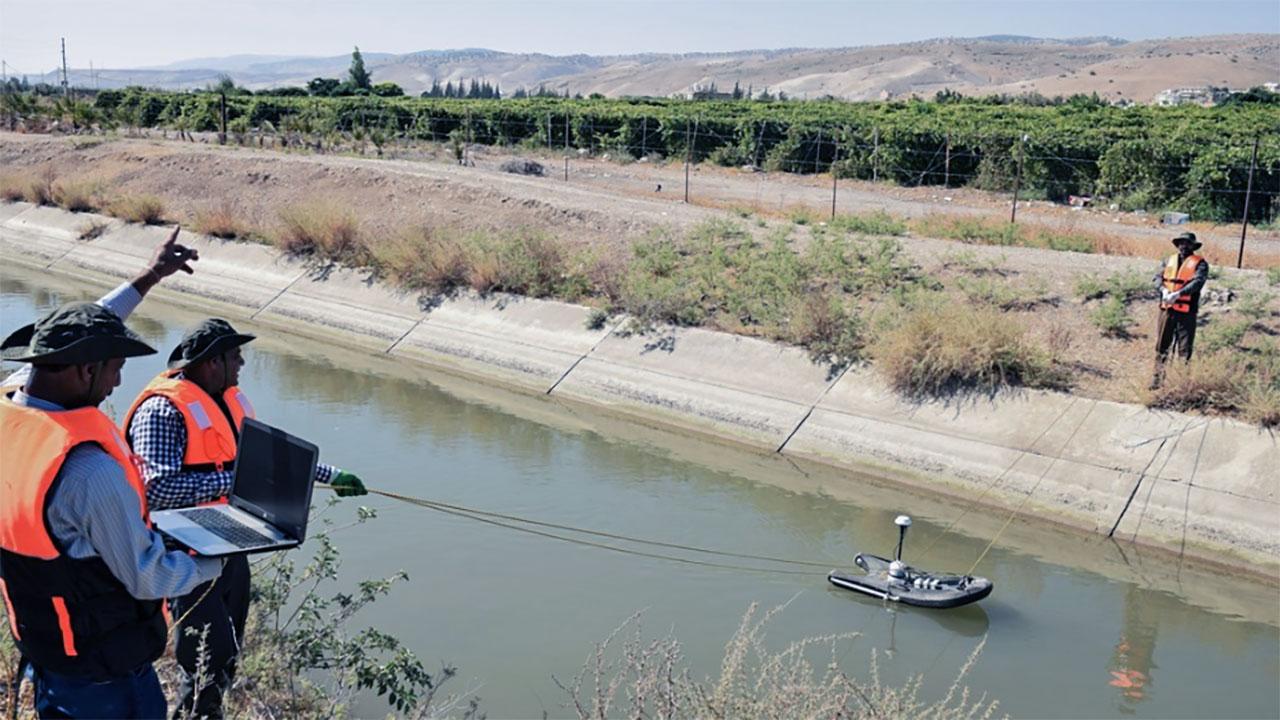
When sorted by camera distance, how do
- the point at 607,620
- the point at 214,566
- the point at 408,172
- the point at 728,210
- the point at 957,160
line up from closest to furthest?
the point at 214,566, the point at 607,620, the point at 728,210, the point at 408,172, the point at 957,160

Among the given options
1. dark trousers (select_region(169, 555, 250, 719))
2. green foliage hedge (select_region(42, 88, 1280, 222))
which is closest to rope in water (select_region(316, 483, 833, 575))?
dark trousers (select_region(169, 555, 250, 719))

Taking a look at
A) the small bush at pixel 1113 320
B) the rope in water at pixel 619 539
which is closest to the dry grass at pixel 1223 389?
the small bush at pixel 1113 320

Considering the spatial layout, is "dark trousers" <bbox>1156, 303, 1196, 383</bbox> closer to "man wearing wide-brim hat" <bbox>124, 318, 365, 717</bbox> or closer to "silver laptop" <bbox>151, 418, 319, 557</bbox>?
"man wearing wide-brim hat" <bbox>124, 318, 365, 717</bbox>

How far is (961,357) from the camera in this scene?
13531 mm

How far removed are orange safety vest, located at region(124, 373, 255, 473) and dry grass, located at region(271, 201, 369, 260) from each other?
1566 centimetres

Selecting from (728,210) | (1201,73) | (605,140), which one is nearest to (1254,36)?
(1201,73)

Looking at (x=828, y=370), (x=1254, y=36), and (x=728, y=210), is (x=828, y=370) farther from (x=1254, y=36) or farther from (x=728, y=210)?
(x=1254, y=36)

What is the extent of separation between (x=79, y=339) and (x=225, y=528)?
102 centimetres

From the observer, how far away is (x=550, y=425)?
15172mm

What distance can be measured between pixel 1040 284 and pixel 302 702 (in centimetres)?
1272

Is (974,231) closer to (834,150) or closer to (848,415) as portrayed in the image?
(848,415)

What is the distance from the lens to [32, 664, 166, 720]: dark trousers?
386 centimetres

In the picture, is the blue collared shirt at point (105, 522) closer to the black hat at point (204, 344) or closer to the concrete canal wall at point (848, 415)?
the black hat at point (204, 344)

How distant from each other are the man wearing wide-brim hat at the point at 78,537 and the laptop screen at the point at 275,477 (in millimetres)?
506
